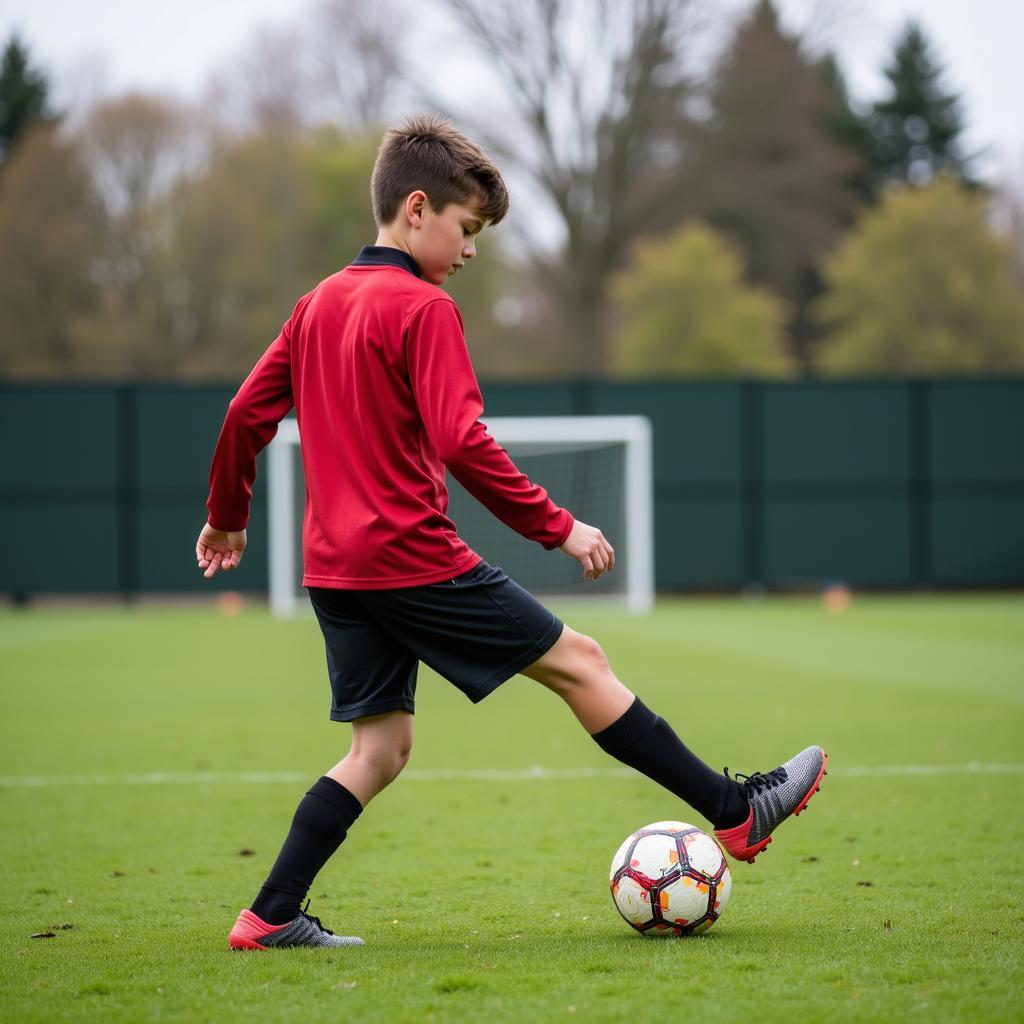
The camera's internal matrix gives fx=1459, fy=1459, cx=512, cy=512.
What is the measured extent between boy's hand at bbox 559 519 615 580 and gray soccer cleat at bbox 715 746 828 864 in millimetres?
706

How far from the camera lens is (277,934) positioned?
357 centimetres

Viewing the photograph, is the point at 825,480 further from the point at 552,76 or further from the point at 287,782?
the point at 287,782

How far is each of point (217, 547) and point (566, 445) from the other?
1573 centimetres

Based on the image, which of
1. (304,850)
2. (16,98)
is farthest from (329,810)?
(16,98)

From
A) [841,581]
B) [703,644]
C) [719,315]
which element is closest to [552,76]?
[719,315]

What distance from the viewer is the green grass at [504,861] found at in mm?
3129

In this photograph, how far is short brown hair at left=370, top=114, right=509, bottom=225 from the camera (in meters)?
3.60

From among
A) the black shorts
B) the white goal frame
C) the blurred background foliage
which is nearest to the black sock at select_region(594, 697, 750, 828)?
the black shorts

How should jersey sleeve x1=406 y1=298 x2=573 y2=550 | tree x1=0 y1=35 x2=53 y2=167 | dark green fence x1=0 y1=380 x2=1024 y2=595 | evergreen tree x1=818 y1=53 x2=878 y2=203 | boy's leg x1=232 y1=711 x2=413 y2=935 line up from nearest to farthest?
1. jersey sleeve x1=406 y1=298 x2=573 y2=550
2. boy's leg x1=232 y1=711 x2=413 y2=935
3. dark green fence x1=0 y1=380 x2=1024 y2=595
4. tree x1=0 y1=35 x2=53 y2=167
5. evergreen tree x1=818 y1=53 x2=878 y2=203

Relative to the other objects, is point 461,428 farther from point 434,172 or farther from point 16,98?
point 16,98

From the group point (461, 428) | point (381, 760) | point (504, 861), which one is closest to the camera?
point (461, 428)

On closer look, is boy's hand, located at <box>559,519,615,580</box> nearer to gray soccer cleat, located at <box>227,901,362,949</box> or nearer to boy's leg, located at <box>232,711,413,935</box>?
boy's leg, located at <box>232,711,413,935</box>

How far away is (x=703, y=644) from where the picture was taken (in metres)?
13.5

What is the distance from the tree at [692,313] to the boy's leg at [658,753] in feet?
84.3
